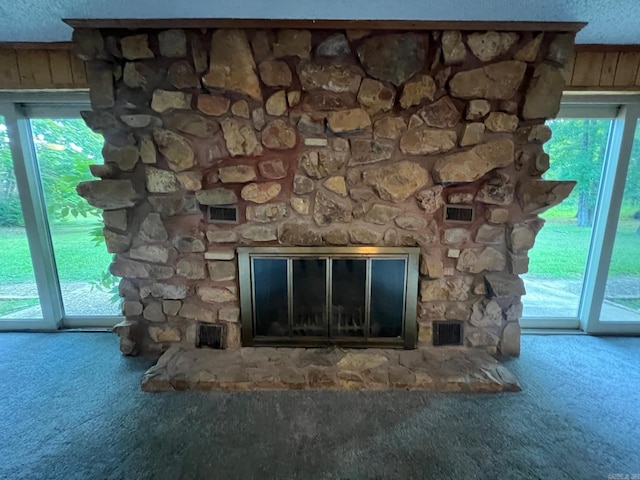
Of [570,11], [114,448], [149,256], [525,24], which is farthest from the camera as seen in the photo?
[149,256]

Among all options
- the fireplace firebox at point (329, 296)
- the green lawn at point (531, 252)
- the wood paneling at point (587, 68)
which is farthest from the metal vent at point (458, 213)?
the wood paneling at point (587, 68)

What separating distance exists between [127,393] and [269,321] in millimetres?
926

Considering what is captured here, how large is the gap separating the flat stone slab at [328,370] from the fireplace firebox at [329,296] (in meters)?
0.10

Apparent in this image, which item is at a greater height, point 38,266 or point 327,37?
point 327,37

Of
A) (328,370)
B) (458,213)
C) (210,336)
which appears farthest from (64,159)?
(458,213)

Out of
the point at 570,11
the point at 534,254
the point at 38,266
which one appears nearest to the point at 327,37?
the point at 570,11

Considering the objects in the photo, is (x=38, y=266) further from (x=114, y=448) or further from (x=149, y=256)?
(x=114, y=448)

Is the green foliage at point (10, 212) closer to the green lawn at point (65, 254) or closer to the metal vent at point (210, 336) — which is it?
the green lawn at point (65, 254)

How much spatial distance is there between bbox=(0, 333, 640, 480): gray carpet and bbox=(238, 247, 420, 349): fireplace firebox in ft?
1.40

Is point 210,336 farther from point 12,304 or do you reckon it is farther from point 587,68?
point 587,68

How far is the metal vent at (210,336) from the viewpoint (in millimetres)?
2164

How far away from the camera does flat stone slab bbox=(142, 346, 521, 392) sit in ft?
6.06

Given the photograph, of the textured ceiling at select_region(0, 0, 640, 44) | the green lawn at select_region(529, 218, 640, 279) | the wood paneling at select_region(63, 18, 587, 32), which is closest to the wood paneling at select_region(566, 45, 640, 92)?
the textured ceiling at select_region(0, 0, 640, 44)

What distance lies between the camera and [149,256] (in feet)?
6.81
